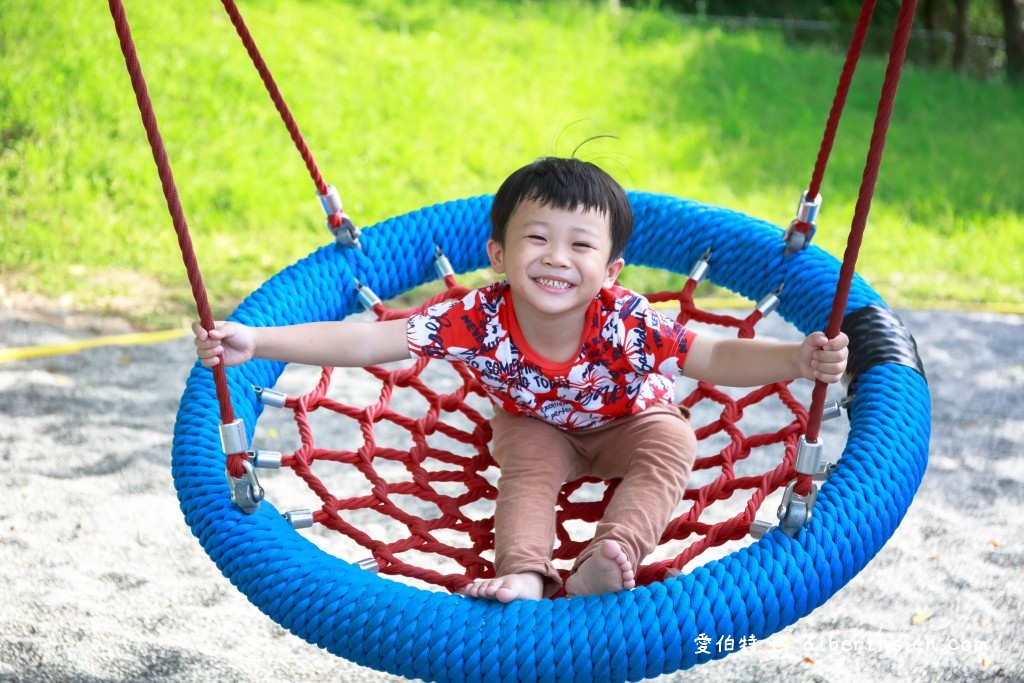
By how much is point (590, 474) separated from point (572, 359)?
0.76ft

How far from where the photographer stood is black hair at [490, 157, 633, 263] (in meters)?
1.59

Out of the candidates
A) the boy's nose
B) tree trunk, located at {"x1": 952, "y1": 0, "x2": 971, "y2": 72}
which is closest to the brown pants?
the boy's nose

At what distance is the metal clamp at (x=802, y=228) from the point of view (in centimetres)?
193

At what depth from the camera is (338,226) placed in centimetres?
211

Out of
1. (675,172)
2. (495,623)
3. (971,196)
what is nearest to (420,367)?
(495,623)

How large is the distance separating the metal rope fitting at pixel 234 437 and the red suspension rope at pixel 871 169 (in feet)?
2.31

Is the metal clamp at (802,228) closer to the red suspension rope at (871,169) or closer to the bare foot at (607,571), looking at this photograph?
the red suspension rope at (871,169)

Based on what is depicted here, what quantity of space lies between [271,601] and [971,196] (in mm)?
4930

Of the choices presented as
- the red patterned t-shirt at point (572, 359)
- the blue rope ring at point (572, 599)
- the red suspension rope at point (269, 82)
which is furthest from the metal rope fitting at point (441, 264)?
the blue rope ring at point (572, 599)

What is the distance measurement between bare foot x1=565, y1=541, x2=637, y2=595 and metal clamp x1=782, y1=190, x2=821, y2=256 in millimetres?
796

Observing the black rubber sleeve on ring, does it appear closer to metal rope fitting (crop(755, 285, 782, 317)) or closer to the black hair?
metal rope fitting (crop(755, 285, 782, 317))

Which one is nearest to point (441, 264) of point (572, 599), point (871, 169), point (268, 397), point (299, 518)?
point (268, 397)

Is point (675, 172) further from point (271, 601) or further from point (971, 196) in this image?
point (271, 601)

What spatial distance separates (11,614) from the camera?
7.00 ft
